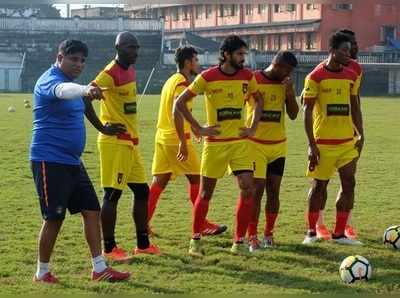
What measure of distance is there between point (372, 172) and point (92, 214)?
8972 mm

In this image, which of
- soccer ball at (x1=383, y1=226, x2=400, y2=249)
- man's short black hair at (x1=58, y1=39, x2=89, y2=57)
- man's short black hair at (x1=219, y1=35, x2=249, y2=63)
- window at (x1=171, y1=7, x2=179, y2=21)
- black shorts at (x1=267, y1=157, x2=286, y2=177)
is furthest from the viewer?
black shorts at (x1=267, y1=157, x2=286, y2=177)

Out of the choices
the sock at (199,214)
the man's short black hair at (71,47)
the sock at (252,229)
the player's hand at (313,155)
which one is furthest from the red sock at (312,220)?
the man's short black hair at (71,47)

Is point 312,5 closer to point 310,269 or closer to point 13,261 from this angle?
point 310,269

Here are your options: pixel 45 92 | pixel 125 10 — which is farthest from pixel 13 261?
pixel 125 10

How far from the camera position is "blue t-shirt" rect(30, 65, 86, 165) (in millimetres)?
6055

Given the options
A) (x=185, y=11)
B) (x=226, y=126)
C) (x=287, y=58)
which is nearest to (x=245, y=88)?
(x=226, y=126)

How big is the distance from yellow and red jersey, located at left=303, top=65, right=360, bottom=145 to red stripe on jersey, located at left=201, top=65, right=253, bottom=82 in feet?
2.55

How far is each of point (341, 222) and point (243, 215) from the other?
1.19 metres

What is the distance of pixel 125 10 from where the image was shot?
12.0 feet

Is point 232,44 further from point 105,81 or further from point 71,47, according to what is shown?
point 71,47

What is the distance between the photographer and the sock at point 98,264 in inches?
250

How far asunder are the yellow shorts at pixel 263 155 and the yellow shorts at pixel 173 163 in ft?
2.90

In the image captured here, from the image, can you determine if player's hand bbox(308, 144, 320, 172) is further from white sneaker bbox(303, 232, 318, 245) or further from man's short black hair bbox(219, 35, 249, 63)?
man's short black hair bbox(219, 35, 249, 63)

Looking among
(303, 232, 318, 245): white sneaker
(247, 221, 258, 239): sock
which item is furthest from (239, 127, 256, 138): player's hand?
(303, 232, 318, 245): white sneaker
